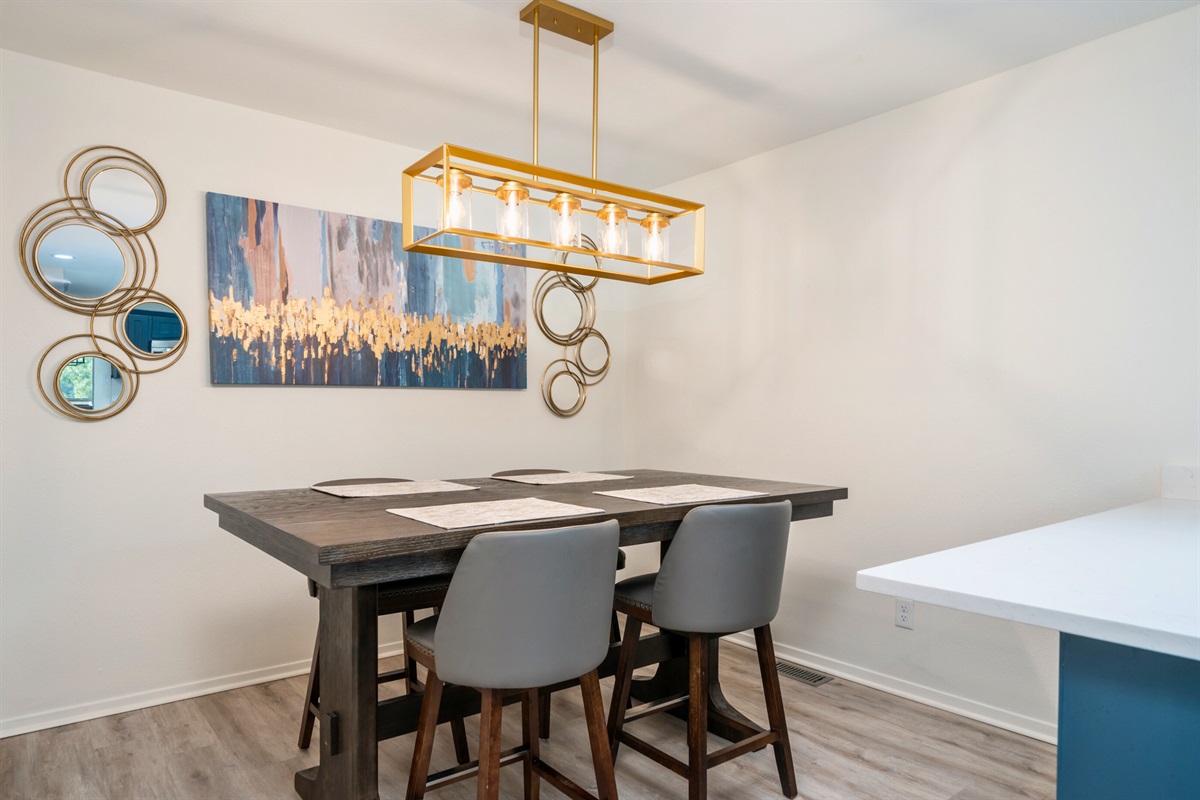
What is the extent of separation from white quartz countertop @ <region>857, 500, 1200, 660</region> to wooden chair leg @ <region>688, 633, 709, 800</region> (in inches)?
35.7

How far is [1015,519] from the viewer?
268 centimetres

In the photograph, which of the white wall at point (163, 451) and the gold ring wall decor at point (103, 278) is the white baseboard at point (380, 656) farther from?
the gold ring wall decor at point (103, 278)

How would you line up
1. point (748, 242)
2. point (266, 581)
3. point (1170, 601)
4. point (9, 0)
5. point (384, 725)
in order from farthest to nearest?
point (748, 242)
point (266, 581)
point (9, 0)
point (384, 725)
point (1170, 601)

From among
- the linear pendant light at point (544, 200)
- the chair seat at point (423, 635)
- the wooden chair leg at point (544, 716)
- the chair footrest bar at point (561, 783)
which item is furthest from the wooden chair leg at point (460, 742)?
the linear pendant light at point (544, 200)

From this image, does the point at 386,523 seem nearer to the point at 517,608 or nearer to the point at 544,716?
the point at 517,608

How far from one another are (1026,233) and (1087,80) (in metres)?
0.53

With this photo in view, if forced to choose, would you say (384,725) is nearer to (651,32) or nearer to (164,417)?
(164,417)

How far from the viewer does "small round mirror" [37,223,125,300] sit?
265 cm

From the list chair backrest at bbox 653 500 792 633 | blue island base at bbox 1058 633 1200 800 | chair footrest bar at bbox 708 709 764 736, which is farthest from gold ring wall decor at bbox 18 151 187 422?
blue island base at bbox 1058 633 1200 800

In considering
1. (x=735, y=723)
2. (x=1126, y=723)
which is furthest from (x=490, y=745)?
(x=1126, y=723)

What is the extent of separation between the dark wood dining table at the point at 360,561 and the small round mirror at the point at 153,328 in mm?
987

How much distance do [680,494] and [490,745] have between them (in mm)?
1023

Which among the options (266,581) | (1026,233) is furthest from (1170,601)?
(266,581)

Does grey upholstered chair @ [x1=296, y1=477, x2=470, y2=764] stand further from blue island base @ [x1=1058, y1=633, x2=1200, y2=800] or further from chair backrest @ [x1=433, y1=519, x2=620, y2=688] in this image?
blue island base @ [x1=1058, y1=633, x2=1200, y2=800]
